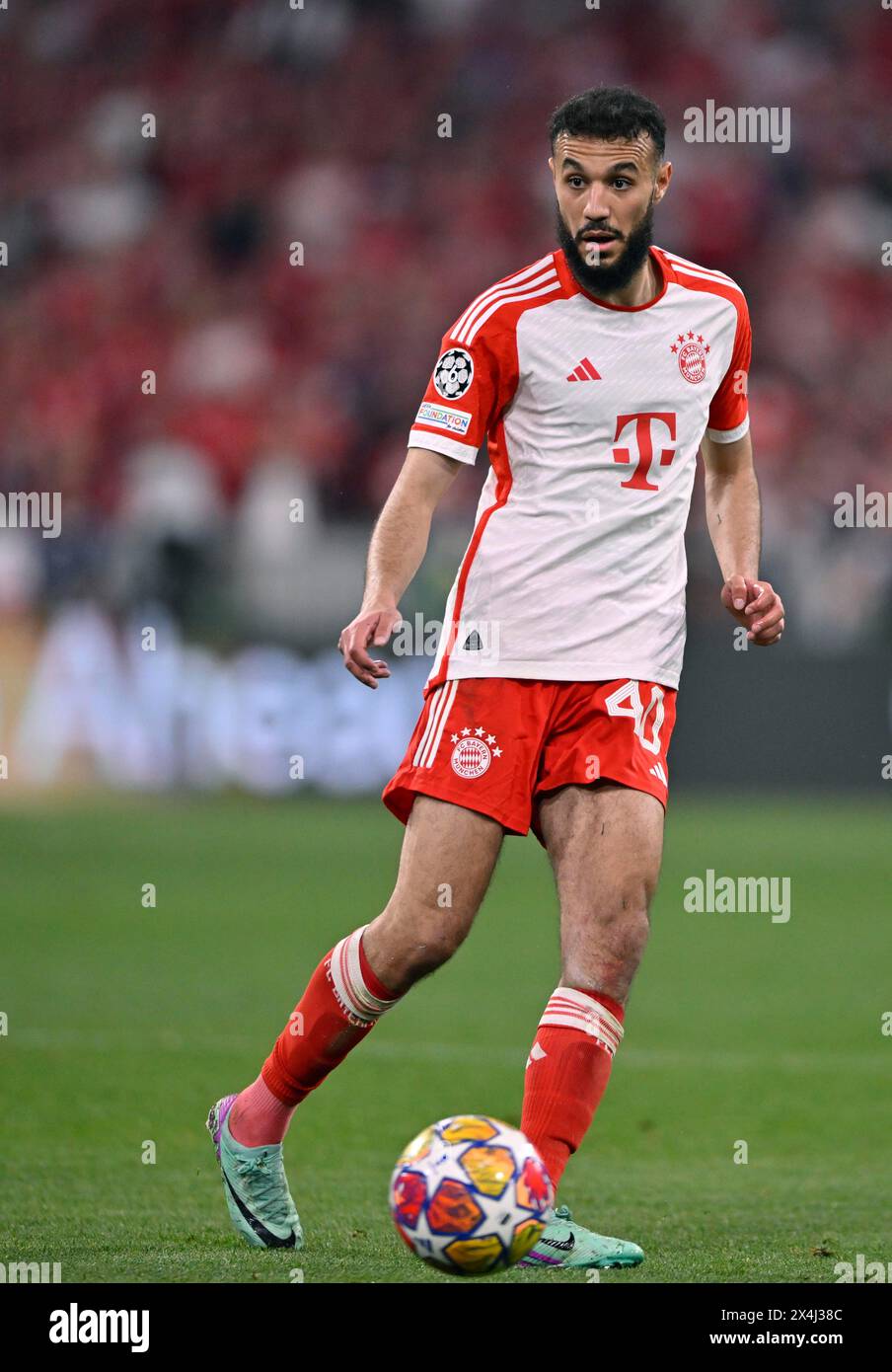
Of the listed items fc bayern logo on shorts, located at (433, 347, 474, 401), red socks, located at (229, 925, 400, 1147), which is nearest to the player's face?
fc bayern logo on shorts, located at (433, 347, 474, 401)

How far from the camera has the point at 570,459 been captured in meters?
4.27

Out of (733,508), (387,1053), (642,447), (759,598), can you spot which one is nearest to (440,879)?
(759,598)

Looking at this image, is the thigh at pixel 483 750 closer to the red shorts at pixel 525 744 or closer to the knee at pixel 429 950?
the red shorts at pixel 525 744

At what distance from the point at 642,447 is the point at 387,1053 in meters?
3.56

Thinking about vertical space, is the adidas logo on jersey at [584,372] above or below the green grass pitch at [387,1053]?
above

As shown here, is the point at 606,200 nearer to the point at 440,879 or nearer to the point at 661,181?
the point at 661,181

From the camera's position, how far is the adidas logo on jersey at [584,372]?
423cm

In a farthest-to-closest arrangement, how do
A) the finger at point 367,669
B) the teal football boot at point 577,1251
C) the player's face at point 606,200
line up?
the player's face at point 606,200, the teal football boot at point 577,1251, the finger at point 367,669

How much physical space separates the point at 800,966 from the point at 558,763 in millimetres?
5230

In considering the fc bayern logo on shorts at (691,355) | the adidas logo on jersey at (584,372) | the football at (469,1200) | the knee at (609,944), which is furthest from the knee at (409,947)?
the fc bayern logo on shorts at (691,355)

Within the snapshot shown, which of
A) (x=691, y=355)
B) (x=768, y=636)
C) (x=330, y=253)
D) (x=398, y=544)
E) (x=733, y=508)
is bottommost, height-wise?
(x=768, y=636)

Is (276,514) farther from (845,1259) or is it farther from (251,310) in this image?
(845,1259)

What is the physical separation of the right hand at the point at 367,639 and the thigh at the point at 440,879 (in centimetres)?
36

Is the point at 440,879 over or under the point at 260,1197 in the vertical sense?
over
